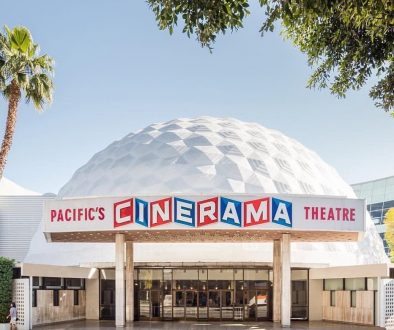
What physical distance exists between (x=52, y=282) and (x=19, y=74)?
35.9ft

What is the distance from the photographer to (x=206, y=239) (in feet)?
113

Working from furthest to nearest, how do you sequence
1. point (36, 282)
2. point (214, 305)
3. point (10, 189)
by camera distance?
point (10, 189) → point (214, 305) → point (36, 282)

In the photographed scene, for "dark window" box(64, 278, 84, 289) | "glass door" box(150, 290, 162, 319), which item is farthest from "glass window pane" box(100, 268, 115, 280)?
"glass door" box(150, 290, 162, 319)

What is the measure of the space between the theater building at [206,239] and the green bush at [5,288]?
72 cm

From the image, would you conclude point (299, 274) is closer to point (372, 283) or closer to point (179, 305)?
point (372, 283)

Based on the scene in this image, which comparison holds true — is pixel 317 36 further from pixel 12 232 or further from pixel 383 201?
pixel 383 201

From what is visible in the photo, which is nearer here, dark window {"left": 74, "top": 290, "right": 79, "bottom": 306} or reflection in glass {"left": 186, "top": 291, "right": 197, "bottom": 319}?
reflection in glass {"left": 186, "top": 291, "right": 197, "bottom": 319}

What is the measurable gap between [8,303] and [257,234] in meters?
11.9

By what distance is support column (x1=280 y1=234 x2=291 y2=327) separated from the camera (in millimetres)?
29391

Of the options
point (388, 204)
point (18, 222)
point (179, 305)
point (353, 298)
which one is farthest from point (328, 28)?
point (388, 204)

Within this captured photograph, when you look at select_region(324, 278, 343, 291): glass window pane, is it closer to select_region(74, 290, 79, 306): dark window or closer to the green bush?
select_region(74, 290, 79, 306): dark window

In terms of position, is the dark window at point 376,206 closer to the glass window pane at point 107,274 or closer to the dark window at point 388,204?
the dark window at point 388,204

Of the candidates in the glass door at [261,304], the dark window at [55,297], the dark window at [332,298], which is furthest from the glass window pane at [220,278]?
the dark window at [55,297]

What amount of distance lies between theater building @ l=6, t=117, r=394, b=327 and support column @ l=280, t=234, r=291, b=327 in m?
0.05
